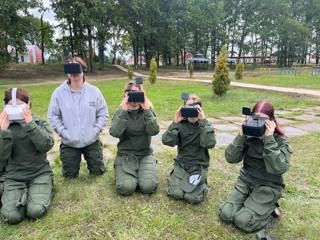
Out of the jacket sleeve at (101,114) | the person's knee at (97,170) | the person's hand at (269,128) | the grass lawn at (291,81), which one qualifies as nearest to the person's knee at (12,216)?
the person's knee at (97,170)

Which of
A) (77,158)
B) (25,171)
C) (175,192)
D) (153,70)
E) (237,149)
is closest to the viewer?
(237,149)

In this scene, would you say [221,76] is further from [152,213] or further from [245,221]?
[245,221]

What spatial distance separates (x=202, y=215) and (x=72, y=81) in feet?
6.47

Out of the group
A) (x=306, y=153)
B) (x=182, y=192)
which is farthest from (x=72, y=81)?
(x=306, y=153)

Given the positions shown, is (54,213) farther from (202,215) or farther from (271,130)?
(271,130)

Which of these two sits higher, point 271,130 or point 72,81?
point 72,81

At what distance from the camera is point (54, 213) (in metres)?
3.12

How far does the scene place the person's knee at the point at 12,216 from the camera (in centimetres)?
294

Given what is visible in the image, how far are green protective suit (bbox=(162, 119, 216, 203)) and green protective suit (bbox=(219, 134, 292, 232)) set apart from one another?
0.38 m

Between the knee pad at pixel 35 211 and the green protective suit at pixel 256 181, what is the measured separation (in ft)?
5.16

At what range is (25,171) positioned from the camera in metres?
3.26

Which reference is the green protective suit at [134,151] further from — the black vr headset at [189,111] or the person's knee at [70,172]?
the person's knee at [70,172]

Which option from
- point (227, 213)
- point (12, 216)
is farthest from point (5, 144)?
point (227, 213)

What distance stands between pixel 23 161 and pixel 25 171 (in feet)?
0.32
